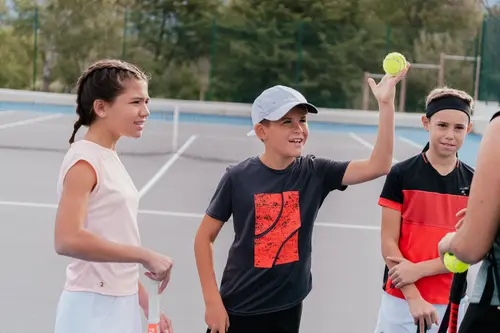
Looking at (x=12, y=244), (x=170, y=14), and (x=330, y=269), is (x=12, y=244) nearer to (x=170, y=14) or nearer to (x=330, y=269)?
(x=330, y=269)

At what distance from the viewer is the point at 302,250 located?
2.99 metres

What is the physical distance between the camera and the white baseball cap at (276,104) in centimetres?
294

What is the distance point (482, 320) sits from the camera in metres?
2.10

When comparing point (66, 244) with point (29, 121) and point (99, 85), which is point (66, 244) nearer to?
point (99, 85)

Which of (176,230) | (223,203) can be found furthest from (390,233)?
(176,230)

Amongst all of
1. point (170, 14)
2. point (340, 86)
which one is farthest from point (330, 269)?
Answer: point (170, 14)

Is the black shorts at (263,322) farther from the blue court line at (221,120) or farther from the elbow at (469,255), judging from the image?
the blue court line at (221,120)

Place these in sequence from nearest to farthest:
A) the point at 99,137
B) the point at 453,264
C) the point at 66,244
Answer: the point at 453,264
the point at 66,244
the point at 99,137

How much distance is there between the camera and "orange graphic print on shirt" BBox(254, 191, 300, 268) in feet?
9.66

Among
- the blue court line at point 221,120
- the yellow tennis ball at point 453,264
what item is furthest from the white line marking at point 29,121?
the yellow tennis ball at point 453,264

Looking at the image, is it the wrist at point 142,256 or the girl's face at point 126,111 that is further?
the girl's face at point 126,111

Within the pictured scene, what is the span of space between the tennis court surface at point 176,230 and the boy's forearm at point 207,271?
5.60 feet

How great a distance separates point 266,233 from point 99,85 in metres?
0.84

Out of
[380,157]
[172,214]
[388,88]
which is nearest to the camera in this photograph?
[388,88]
